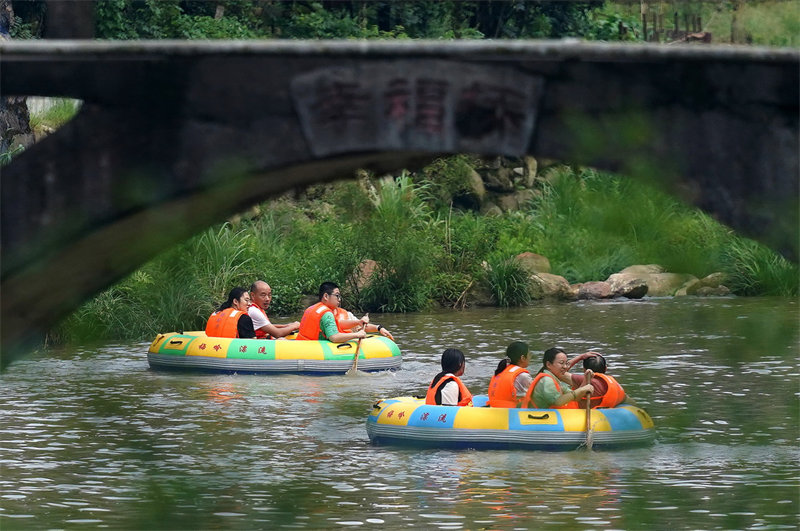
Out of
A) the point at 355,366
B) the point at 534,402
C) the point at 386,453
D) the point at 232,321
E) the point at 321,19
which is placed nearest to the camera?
the point at 321,19

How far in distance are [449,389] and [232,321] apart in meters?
4.85

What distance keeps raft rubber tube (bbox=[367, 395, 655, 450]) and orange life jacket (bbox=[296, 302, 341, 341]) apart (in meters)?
4.13

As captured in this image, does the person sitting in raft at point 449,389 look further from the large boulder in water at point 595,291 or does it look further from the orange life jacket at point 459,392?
the large boulder in water at point 595,291

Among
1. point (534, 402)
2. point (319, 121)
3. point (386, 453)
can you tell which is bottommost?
point (386, 453)

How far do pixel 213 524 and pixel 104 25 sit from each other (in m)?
2.66

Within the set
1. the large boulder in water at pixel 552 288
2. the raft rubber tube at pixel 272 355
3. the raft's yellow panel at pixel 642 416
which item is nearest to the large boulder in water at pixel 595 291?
the large boulder in water at pixel 552 288

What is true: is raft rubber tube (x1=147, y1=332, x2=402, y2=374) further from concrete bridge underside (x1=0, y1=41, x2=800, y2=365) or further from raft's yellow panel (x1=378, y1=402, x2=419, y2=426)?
concrete bridge underside (x1=0, y1=41, x2=800, y2=365)

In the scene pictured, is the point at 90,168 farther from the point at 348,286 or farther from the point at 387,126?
the point at 348,286

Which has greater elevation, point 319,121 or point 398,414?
point 319,121

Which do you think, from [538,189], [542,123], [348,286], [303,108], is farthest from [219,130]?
[538,189]

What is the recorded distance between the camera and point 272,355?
14820mm

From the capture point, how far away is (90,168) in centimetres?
288

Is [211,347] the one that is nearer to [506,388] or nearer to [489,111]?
[506,388]

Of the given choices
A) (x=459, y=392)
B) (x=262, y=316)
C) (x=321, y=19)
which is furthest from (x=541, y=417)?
(x=321, y=19)
